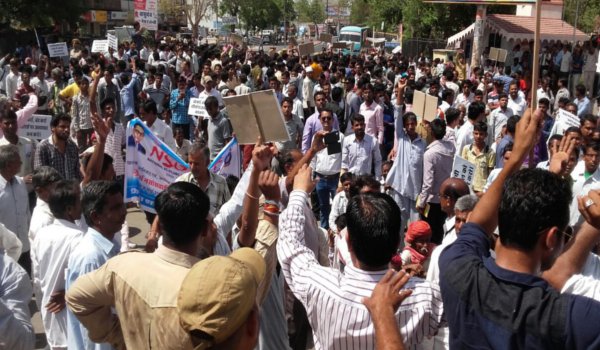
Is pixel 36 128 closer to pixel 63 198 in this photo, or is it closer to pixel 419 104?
pixel 63 198

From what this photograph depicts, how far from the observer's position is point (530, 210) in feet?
6.35

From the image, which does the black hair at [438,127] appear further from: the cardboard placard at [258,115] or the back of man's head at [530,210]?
the back of man's head at [530,210]

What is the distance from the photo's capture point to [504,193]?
2039 millimetres

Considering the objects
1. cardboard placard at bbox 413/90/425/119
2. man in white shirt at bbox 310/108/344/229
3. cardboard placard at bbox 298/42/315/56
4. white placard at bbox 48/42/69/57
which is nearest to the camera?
man in white shirt at bbox 310/108/344/229

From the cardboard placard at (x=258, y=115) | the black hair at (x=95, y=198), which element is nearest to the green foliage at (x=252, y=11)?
the cardboard placard at (x=258, y=115)

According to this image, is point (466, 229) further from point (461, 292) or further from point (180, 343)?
point (180, 343)

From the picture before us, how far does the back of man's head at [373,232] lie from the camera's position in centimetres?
235

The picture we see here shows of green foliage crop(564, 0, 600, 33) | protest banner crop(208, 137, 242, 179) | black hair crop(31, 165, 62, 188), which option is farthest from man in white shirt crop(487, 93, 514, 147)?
green foliage crop(564, 0, 600, 33)

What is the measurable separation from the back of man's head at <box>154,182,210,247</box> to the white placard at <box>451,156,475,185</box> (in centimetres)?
404

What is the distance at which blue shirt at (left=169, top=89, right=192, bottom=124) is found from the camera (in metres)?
11.4

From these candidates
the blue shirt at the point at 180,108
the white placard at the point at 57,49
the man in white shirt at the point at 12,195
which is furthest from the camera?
the white placard at the point at 57,49

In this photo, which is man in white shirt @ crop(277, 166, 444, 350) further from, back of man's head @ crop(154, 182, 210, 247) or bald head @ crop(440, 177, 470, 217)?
bald head @ crop(440, 177, 470, 217)

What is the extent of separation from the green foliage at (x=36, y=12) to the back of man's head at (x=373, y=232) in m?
31.6

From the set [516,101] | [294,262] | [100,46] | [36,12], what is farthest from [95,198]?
[36,12]
